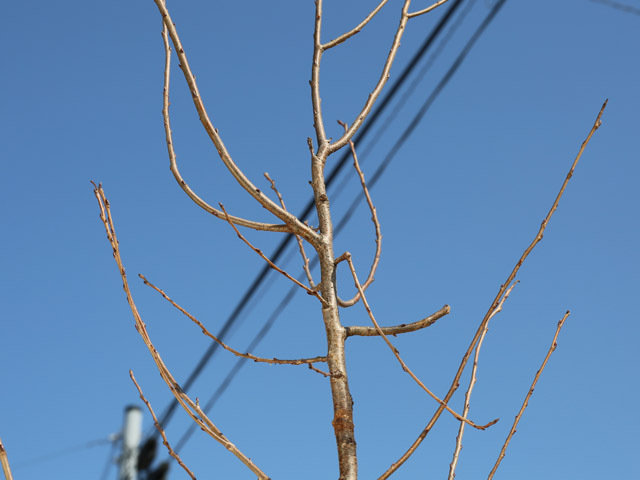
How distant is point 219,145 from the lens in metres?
1.61

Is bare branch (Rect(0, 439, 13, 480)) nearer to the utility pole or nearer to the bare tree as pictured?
the bare tree

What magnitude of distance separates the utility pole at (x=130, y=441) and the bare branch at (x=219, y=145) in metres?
2.69

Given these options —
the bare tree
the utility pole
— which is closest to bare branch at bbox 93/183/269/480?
the bare tree

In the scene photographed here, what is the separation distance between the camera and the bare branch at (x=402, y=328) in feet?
5.12

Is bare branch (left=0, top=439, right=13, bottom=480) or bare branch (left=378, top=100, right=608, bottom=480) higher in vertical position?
bare branch (left=378, top=100, right=608, bottom=480)

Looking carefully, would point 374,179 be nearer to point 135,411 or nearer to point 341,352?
point 341,352

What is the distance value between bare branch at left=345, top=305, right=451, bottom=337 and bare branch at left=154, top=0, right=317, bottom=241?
0.93 ft

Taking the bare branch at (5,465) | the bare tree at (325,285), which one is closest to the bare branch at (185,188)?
the bare tree at (325,285)

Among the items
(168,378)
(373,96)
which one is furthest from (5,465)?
(373,96)

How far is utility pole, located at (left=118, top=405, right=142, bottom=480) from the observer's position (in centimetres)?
381

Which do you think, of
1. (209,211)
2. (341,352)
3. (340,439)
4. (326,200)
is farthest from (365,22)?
(340,439)

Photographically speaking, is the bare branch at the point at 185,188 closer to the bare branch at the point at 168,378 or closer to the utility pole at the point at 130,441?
the bare branch at the point at 168,378

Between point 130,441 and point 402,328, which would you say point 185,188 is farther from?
point 130,441

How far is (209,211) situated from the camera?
1703mm
